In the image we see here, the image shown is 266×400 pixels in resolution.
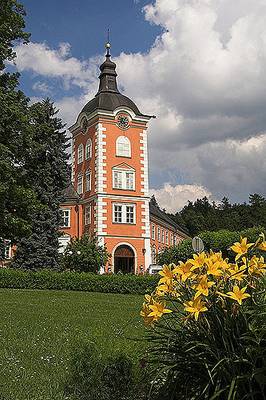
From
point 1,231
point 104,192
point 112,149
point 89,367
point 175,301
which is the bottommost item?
point 89,367

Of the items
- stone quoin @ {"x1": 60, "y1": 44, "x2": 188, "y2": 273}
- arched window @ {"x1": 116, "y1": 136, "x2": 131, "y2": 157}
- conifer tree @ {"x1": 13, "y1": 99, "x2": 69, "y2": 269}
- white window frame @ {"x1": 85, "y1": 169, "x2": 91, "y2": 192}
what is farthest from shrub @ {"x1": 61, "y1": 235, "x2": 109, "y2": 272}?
arched window @ {"x1": 116, "y1": 136, "x2": 131, "y2": 157}

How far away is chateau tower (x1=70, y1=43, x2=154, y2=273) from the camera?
49031 mm

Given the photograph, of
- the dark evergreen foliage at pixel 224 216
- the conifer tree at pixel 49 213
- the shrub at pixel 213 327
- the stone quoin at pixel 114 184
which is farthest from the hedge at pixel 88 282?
the dark evergreen foliage at pixel 224 216

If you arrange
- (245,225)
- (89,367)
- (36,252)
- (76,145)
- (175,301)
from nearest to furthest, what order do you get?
(175,301)
(89,367)
(36,252)
(76,145)
(245,225)

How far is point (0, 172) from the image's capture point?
20750 millimetres

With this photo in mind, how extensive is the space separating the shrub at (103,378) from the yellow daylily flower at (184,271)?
182 cm

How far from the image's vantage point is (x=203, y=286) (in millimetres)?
4035

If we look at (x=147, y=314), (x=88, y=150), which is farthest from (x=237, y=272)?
(x=88, y=150)

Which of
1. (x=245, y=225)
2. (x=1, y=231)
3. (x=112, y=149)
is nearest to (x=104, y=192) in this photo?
(x=112, y=149)

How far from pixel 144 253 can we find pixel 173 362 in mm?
45635

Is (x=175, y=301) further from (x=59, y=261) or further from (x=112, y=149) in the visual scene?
(x=112, y=149)

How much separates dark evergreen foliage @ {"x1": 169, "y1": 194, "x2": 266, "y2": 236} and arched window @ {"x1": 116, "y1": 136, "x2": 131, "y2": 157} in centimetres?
6008

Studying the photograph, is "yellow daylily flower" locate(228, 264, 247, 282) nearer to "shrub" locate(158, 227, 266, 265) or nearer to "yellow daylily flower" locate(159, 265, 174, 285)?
"yellow daylily flower" locate(159, 265, 174, 285)

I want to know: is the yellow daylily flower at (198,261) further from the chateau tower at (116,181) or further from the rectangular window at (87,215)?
the rectangular window at (87,215)
